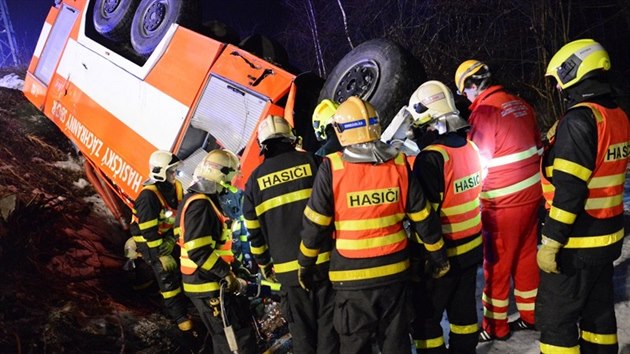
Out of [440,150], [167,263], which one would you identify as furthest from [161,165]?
[440,150]

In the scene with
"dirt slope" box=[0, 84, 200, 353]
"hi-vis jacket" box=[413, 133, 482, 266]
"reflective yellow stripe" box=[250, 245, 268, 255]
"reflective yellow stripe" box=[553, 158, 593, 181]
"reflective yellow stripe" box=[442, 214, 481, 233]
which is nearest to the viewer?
"reflective yellow stripe" box=[553, 158, 593, 181]

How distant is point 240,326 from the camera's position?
118 inches

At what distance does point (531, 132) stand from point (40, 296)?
13.2 ft

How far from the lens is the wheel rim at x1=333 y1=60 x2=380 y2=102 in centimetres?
358

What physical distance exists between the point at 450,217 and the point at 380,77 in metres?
1.46

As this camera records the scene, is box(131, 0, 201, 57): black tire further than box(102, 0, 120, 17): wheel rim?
No

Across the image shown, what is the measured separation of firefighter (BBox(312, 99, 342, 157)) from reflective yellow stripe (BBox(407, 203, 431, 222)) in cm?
114

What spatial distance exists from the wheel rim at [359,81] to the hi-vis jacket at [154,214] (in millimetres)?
1562

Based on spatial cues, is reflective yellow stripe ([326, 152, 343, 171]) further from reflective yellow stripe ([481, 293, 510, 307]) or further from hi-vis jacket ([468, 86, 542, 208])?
reflective yellow stripe ([481, 293, 510, 307])

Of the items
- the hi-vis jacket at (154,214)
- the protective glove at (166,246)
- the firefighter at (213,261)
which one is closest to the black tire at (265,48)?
the hi-vis jacket at (154,214)

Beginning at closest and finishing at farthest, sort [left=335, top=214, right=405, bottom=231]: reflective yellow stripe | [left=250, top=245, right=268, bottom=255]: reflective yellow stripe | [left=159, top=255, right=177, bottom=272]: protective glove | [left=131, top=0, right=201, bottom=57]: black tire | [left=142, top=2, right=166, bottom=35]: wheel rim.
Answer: [left=335, top=214, right=405, bottom=231]: reflective yellow stripe
[left=250, top=245, right=268, bottom=255]: reflective yellow stripe
[left=159, top=255, right=177, bottom=272]: protective glove
[left=131, top=0, right=201, bottom=57]: black tire
[left=142, top=2, right=166, bottom=35]: wheel rim

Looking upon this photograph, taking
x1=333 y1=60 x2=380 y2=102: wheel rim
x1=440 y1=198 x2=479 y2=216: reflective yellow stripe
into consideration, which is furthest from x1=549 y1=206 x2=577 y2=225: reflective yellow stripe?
x1=333 y1=60 x2=380 y2=102: wheel rim

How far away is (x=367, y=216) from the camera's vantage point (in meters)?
2.10

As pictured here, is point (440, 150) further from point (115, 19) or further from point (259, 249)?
point (115, 19)
